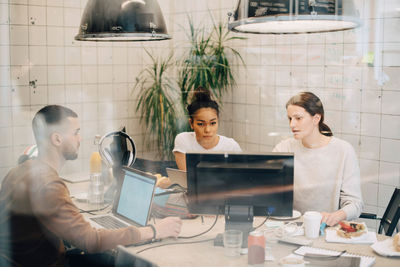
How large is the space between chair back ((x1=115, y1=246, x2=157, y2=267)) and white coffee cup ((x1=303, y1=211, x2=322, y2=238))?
86 centimetres

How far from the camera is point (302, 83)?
3.83 m

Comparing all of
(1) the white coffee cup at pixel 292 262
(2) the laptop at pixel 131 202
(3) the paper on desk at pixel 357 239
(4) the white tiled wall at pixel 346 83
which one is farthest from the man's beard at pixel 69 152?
(4) the white tiled wall at pixel 346 83

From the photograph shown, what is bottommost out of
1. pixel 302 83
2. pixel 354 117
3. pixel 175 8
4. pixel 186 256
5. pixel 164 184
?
pixel 186 256

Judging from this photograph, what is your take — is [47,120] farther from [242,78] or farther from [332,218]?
[242,78]

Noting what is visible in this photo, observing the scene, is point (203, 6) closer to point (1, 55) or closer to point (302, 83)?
point (302, 83)

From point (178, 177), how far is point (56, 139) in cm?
63

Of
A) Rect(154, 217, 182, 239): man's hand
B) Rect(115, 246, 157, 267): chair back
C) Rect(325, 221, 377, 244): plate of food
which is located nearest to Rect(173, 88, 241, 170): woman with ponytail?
Rect(154, 217, 182, 239): man's hand

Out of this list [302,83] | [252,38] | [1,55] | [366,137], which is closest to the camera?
[1,55]

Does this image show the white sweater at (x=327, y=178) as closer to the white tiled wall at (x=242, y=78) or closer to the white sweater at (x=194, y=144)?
the white sweater at (x=194, y=144)

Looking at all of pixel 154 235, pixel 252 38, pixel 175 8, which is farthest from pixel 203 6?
pixel 154 235

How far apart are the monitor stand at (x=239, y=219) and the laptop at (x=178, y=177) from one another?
41 centimetres

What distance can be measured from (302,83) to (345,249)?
2.10 meters

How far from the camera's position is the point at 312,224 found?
206 cm

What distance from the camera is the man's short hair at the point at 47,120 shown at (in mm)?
2320
